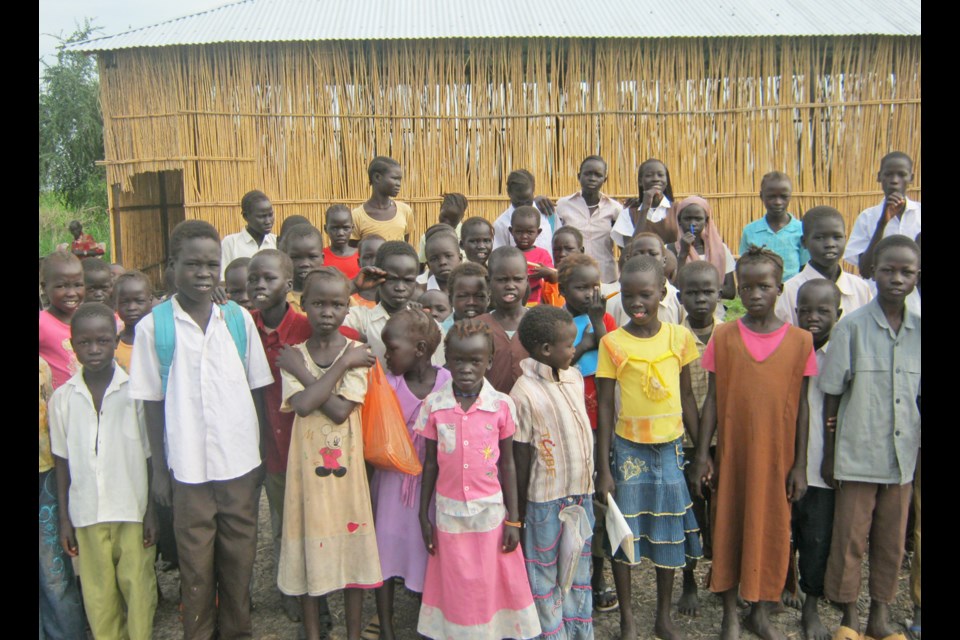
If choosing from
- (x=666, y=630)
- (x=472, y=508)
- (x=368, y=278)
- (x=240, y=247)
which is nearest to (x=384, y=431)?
(x=472, y=508)

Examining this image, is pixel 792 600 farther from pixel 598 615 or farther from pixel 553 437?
pixel 553 437

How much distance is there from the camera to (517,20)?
791 cm

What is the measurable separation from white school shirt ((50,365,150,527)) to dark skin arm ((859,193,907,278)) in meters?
3.81

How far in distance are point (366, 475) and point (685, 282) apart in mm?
1679

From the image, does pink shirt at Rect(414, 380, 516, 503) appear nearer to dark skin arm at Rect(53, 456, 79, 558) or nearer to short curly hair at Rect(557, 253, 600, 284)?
short curly hair at Rect(557, 253, 600, 284)

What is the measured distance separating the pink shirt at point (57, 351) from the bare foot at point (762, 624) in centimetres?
316

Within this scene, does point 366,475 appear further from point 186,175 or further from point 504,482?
point 186,175

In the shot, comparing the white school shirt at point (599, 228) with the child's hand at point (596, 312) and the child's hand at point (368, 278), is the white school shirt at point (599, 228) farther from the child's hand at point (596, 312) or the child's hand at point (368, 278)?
the child's hand at point (368, 278)

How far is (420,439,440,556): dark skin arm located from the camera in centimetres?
289

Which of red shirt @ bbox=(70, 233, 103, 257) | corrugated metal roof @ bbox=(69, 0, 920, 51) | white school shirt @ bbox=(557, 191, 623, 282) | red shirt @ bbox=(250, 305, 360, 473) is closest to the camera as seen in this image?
red shirt @ bbox=(250, 305, 360, 473)

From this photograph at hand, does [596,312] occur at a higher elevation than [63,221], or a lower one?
lower

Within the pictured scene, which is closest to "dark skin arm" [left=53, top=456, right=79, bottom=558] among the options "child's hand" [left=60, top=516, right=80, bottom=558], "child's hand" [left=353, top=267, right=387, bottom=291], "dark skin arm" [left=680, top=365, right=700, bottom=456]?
"child's hand" [left=60, top=516, right=80, bottom=558]

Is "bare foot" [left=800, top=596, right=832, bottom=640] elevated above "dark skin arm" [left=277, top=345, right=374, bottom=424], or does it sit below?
below

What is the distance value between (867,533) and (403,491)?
1970 mm
